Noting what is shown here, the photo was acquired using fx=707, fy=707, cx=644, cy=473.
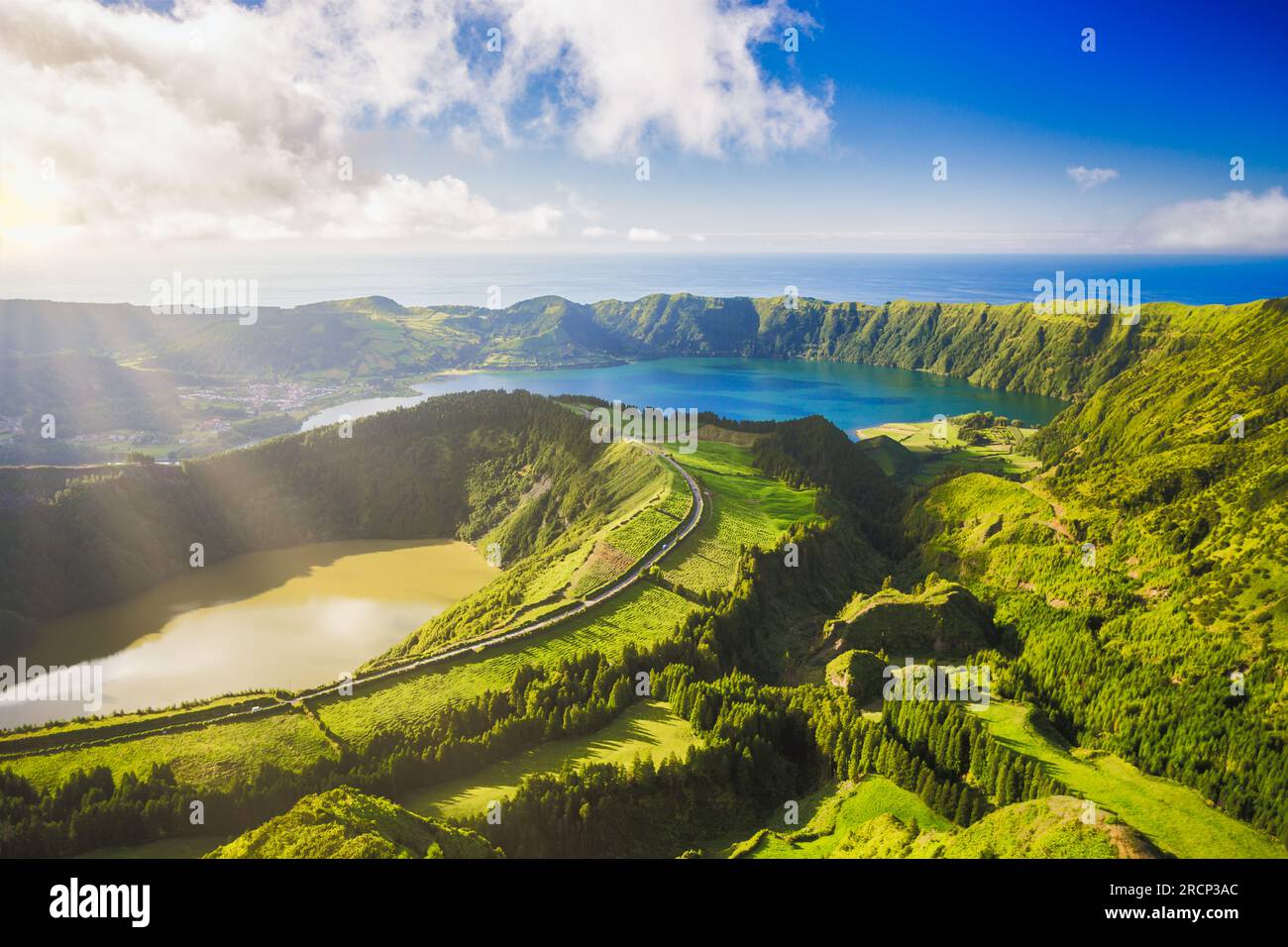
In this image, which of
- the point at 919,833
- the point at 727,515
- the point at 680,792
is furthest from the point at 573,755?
the point at 727,515

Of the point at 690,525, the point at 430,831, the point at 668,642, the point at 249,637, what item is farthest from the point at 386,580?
the point at 430,831

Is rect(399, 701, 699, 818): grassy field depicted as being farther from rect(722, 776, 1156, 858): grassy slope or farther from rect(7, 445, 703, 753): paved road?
rect(7, 445, 703, 753): paved road

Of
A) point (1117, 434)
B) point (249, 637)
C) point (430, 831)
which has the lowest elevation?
point (249, 637)

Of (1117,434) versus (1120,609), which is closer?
(1120,609)

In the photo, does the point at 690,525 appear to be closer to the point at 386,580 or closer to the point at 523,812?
the point at 386,580
